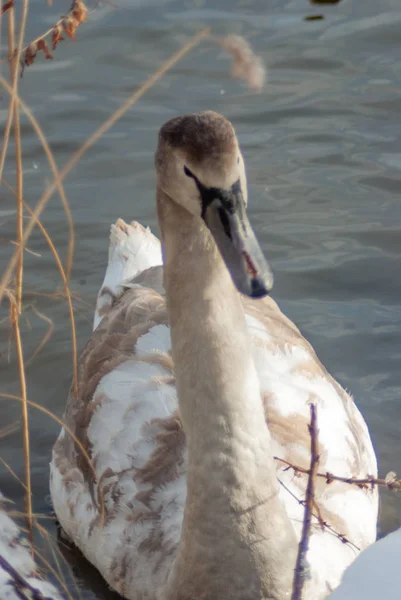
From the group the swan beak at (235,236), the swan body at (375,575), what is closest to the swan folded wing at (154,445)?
the swan beak at (235,236)

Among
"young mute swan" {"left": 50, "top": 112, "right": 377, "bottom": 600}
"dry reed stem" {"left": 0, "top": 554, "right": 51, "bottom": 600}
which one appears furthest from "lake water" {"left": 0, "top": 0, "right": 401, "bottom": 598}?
"dry reed stem" {"left": 0, "top": 554, "right": 51, "bottom": 600}

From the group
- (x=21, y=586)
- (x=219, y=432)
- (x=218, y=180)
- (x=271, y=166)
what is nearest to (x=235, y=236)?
(x=218, y=180)

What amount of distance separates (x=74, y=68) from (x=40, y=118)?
2.52 ft

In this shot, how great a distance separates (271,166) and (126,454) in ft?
11.5

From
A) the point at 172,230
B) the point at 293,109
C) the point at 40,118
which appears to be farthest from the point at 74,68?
the point at 172,230

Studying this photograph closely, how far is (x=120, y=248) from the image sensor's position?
5.80m

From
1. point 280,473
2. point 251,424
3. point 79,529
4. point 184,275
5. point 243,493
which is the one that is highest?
point 184,275

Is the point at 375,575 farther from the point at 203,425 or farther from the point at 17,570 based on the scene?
the point at 203,425

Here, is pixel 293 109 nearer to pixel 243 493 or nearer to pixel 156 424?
pixel 156 424

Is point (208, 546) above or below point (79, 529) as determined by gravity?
above

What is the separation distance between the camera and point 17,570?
305cm

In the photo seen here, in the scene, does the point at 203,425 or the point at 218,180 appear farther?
the point at 203,425

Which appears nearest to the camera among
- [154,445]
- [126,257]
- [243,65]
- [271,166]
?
[243,65]

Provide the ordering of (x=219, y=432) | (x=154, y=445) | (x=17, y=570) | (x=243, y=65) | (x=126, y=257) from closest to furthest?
(x=243, y=65)
(x=17, y=570)
(x=219, y=432)
(x=154, y=445)
(x=126, y=257)
